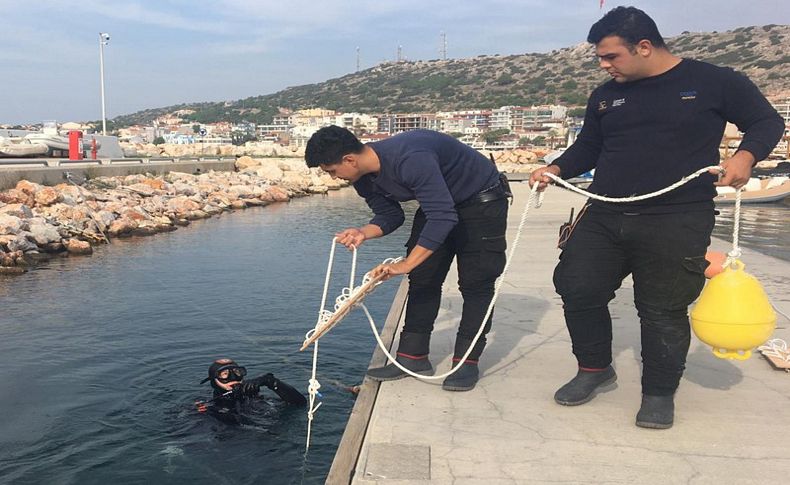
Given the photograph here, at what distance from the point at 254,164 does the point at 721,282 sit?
41.5 meters

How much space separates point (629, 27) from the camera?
130 inches

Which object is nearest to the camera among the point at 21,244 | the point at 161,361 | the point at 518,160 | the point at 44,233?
the point at 161,361

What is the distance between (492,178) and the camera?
13.7 ft

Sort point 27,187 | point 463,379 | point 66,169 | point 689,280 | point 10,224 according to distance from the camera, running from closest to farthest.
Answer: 1. point 689,280
2. point 463,379
3. point 10,224
4. point 27,187
5. point 66,169

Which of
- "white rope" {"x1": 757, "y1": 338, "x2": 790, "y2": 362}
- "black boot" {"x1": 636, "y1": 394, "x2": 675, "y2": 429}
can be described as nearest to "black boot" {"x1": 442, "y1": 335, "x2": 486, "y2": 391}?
"black boot" {"x1": 636, "y1": 394, "x2": 675, "y2": 429}

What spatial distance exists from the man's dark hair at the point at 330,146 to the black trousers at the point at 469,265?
713mm

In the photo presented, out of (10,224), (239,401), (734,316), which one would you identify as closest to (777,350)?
(734,316)

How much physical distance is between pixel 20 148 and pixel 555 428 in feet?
110

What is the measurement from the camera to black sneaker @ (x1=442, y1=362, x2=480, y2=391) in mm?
4188

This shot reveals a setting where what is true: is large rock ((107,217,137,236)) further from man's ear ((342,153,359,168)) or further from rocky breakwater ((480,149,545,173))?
rocky breakwater ((480,149,545,173))

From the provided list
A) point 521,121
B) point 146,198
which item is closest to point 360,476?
point 146,198

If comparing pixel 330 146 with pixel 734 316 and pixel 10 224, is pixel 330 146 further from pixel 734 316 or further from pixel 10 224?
pixel 10 224

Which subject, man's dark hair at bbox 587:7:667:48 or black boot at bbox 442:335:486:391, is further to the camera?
black boot at bbox 442:335:486:391

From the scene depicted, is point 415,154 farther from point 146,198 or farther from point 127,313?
point 146,198
